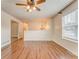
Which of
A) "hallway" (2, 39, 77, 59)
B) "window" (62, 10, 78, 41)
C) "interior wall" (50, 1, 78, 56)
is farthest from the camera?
"interior wall" (50, 1, 78, 56)

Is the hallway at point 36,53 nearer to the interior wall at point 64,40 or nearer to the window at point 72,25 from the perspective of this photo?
the interior wall at point 64,40

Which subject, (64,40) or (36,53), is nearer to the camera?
(36,53)

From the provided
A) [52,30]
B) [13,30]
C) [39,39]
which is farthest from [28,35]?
[13,30]

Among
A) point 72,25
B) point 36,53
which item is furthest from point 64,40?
point 36,53

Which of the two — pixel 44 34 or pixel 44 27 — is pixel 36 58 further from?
pixel 44 27

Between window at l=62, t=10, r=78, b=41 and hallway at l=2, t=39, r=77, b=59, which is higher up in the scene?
window at l=62, t=10, r=78, b=41

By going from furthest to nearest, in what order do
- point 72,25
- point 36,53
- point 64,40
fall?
point 64,40, point 36,53, point 72,25

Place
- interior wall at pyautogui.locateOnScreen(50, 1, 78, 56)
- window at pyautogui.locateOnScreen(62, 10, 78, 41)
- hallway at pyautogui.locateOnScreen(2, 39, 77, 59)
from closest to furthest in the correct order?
hallway at pyautogui.locateOnScreen(2, 39, 77, 59) → window at pyautogui.locateOnScreen(62, 10, 78, 41) → interior wall at pyautogui.locateOnScreen(50, 1, 78, 56)

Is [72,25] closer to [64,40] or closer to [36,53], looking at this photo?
[64,40]

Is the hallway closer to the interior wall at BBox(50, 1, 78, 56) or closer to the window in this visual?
the interior wall at BBox(50, 1, 78, 56)

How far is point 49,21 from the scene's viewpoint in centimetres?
1080

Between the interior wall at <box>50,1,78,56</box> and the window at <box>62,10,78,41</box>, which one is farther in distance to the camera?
the interior wall at <box>50,1,78,56</box>

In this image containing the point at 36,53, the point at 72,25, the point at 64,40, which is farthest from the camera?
the point at 64,40

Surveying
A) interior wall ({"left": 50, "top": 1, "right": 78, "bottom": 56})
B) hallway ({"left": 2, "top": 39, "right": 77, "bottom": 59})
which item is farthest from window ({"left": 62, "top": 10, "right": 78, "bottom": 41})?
hallway ({"left": 2, "top": 39, "right": 77, "bottom": 59})
